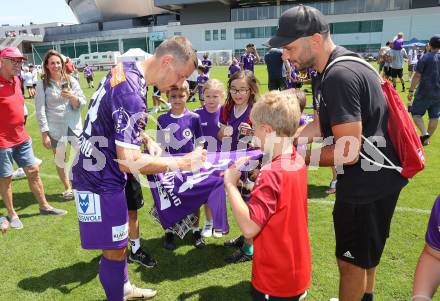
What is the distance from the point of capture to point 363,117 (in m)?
A: 2.54

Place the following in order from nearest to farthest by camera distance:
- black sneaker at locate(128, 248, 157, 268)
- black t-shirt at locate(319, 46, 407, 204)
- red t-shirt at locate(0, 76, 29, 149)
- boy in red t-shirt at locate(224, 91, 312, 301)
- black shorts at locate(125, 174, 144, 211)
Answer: boy in red t-shirt at locate(224, 91, 312, 301) < black t-shirt at locate(319, 46, 407, 204) < black shorts at locate(125, 174, 144, 211) < black sneaker at locate(128, 248, 157, 268) < red t-shirt at locate(0, 76, 29, 149)

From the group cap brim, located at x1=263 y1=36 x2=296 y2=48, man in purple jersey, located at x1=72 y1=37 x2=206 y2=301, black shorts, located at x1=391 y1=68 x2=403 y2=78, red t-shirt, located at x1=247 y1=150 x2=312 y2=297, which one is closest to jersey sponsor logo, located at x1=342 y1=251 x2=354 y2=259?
red t-shirt, located at x1=247 y1=150 x2=312 y2=297

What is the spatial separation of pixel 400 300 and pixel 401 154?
1.90 meters

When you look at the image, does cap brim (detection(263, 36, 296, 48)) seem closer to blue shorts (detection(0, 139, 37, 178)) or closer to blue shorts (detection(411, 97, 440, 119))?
blue shorts (detection(0, 139, 37, 178))

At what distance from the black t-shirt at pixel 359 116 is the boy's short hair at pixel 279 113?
27 centimetres

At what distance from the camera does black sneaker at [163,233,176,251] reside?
16.0 ft

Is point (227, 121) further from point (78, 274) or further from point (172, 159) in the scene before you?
point (78, 274)

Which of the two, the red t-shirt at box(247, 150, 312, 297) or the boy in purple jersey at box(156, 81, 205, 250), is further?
the boy in purple jersey at box(156, 81, 205, 250)

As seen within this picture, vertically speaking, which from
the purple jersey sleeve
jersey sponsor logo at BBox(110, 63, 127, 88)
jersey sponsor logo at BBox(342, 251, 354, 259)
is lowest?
jersey sponsor logo at BBox(342, 251, 354, 259)

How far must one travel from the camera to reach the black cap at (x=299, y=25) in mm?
2572

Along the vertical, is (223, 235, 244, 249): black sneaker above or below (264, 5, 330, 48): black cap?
below

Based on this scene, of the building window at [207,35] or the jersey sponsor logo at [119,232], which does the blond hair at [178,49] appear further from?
the building window at [207,35]

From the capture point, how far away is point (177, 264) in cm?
455

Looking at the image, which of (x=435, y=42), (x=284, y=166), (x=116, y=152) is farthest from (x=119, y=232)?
(x=435, y=42)
